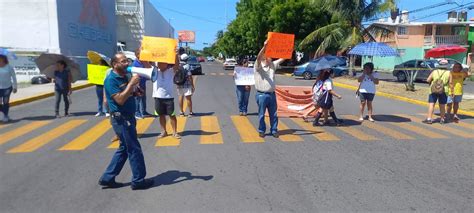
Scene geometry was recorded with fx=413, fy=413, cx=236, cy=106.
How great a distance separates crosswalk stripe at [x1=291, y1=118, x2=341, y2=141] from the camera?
8219 millimetres

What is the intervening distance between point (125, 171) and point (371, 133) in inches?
209

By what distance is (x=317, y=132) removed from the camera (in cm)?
888

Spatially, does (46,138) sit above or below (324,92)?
below

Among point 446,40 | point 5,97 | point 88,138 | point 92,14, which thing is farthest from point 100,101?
point 446,40

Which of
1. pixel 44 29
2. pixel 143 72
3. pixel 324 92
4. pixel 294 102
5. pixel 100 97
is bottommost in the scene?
pixel 294 102

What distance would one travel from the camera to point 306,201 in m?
4.71

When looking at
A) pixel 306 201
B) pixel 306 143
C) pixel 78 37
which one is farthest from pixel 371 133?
pixel 78 37

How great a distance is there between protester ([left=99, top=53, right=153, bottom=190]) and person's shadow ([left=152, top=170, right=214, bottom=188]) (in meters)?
0.35

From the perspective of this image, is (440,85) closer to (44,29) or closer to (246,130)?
(246,130)

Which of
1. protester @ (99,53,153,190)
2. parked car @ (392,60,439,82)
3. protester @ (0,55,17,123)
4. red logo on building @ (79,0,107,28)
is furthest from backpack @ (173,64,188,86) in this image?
red logo on building @ (79,0,107,28)

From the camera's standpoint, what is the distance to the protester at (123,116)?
484 cm

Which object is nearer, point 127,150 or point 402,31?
point 127,150

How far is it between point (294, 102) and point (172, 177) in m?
6.30

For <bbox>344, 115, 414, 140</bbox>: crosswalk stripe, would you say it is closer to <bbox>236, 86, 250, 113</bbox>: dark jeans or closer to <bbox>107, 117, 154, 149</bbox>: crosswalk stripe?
<bbox>236, 86, 250, 113</bbox>: dark jeans
